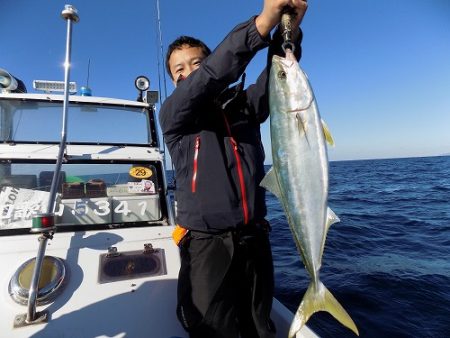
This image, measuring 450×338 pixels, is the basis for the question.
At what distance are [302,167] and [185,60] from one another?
1221 mm

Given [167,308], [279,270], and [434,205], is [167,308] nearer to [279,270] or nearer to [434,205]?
[279,270]

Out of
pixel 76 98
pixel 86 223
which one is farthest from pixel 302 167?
pixel 76 98

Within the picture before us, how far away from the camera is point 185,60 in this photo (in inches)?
90.5

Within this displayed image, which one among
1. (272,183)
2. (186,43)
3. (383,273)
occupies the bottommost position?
(383,273)

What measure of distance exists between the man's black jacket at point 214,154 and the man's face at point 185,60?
343 mm

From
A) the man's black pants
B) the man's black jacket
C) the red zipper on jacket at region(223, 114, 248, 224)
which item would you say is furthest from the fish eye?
the man's black pants

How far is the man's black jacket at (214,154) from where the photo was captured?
1912 mm

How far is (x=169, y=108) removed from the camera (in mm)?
1931

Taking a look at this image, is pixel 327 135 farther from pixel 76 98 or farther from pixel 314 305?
pixel 76 98

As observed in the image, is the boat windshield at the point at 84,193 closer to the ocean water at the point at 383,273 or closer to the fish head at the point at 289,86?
the fish head at the point at 289,86

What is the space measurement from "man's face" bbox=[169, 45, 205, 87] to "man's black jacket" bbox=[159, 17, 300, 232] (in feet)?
1.12

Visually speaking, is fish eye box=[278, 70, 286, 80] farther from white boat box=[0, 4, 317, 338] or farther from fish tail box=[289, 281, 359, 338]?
white boat box=[0, 4, 317, 338]

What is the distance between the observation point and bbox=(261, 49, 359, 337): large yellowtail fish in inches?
69.7

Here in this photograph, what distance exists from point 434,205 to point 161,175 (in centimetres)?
1438
